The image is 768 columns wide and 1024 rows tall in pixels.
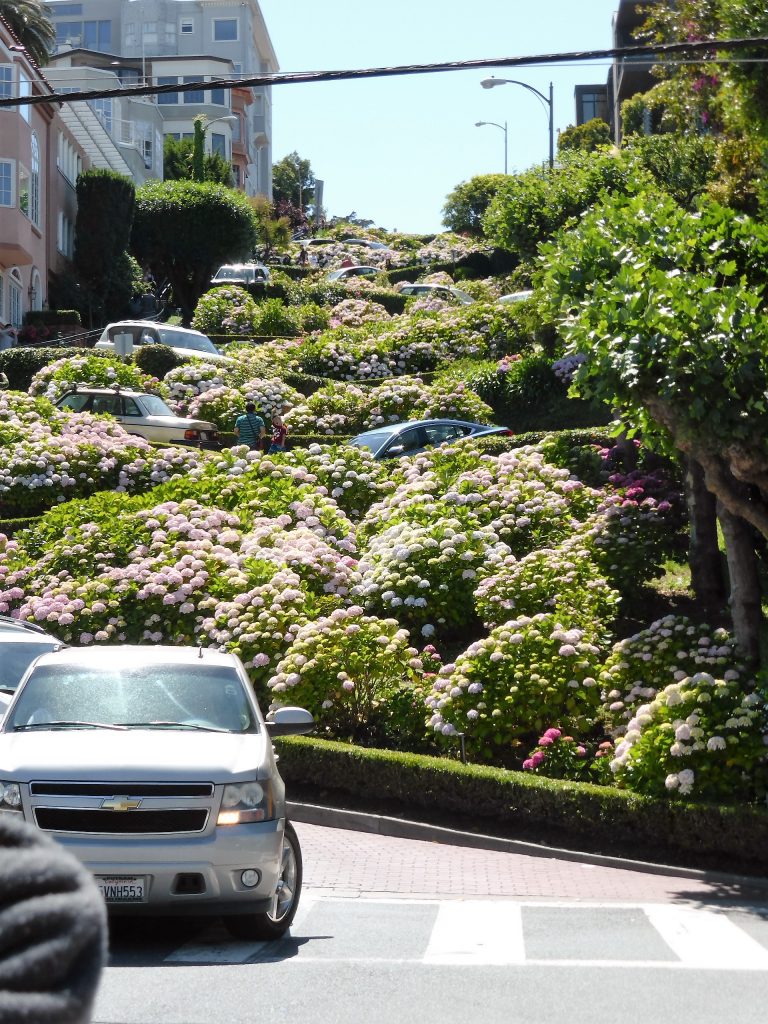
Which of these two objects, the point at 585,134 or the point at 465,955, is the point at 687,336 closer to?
the point at 465,955

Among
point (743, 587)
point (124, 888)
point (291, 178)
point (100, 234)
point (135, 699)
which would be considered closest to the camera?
point (124, 888)

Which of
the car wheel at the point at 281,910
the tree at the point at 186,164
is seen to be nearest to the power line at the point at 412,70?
the car wheel at the point at 281,910

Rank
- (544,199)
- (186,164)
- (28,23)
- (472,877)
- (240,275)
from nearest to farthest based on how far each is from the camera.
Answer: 1. (472,877)
2. (544,199)
3. (28,23)
4. (240,275)
5. (186,164)

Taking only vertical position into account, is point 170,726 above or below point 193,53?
below

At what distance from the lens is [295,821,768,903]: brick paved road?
11.3 metres

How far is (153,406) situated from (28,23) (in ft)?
130

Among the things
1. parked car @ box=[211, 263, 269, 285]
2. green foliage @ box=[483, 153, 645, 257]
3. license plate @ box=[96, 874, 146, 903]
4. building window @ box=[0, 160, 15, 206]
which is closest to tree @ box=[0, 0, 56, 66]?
parked car @ box=[211, 263, 269, 285]

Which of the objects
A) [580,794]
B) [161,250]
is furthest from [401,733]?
[161,250]

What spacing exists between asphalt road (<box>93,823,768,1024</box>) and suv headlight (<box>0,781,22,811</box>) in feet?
3.06

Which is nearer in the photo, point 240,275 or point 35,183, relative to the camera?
point 35,183

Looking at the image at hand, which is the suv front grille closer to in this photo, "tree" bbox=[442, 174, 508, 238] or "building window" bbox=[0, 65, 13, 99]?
"building window" bbox=[0, 65, 13, 99]

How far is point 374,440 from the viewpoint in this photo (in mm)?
26453

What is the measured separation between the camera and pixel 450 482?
71.8 feet

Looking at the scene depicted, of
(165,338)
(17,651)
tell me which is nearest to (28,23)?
(165,338)
